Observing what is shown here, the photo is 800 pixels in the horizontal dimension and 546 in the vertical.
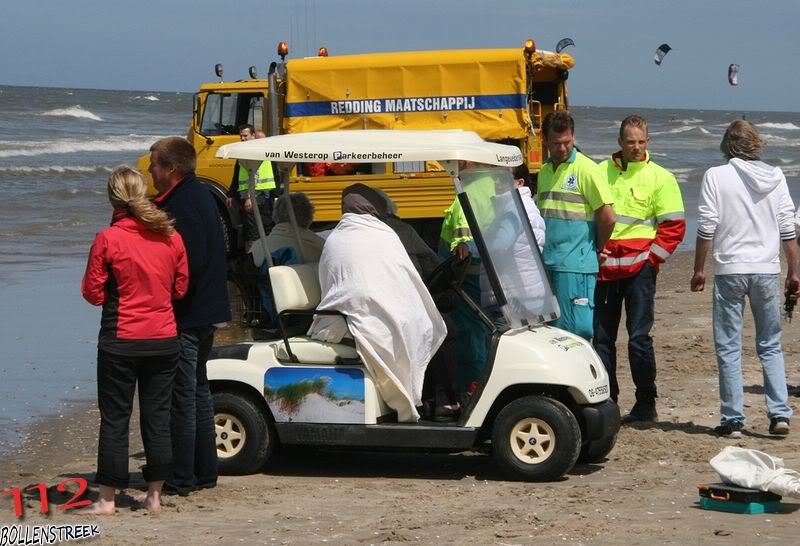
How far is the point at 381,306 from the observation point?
7.22m

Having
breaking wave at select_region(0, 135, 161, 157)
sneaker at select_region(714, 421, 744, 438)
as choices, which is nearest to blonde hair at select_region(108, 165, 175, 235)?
sneaker at select_region(714, 421, 744, 438)

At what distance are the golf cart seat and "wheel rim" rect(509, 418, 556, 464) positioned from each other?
36.9 inches

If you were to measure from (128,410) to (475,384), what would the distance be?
1.89m

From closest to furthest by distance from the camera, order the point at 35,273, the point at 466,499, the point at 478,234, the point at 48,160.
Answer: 1. the point at 466,499
2. the point at 478,234
3. the point at 35,273
4. the point at 48,160

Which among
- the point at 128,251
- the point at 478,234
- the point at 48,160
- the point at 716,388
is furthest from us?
the point at 48,160

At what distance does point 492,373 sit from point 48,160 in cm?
3340

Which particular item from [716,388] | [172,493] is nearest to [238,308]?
[172,493]

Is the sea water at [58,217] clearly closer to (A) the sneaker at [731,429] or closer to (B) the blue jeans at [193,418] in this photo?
(B) the blue jeans at [193,418]

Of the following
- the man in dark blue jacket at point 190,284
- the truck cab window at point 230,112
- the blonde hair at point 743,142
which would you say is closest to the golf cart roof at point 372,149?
the man in dark blue jacket at point 190,284

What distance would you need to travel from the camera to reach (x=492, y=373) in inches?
287

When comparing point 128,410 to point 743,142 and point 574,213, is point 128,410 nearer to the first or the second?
point 574,213

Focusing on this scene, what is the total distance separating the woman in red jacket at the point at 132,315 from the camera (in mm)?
6363

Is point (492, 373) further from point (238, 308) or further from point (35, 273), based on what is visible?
point (35, 273)

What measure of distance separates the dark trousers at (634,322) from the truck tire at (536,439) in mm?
1593
